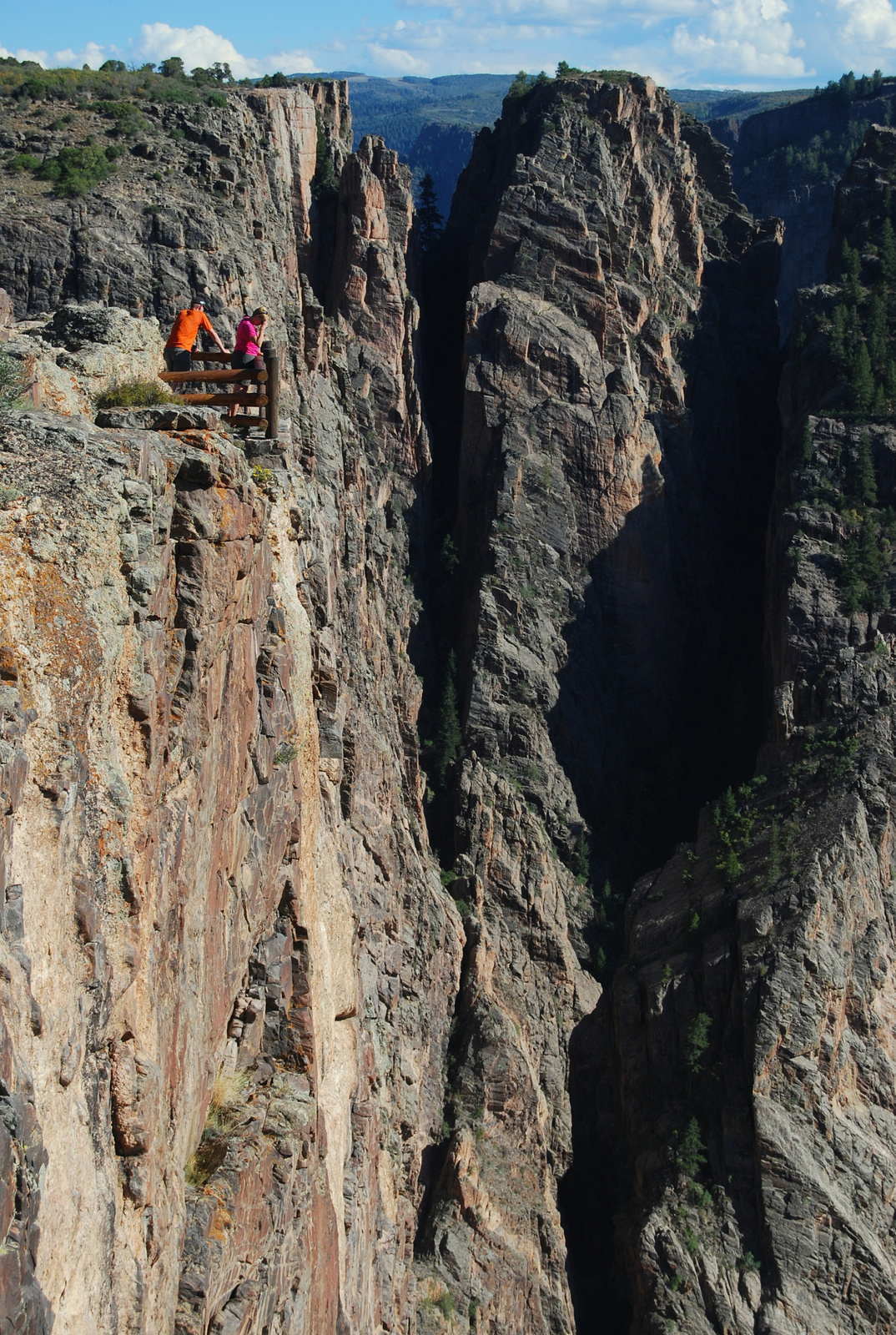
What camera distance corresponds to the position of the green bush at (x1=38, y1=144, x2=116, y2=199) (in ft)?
182

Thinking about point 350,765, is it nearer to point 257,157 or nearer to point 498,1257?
point 498,1257

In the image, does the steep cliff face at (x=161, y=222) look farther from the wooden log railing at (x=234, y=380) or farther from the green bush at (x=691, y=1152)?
the green bush at (x=691, y=1152)

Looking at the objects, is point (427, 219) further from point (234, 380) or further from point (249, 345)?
point (234, 380)

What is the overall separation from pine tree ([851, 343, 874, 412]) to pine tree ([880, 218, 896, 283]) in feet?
28.4

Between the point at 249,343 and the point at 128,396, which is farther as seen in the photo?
the point at 249,343

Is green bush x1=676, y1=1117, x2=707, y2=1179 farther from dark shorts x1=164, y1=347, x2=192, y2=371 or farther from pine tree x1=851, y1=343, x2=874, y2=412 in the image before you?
pine tree x1=851, y1=343, x2=874, y2=412

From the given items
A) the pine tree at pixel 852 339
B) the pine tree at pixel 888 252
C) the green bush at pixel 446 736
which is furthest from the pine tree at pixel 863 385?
the green bush at pixel 446 736

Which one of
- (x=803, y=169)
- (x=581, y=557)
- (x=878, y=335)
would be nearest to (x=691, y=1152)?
(x=581, y=557)

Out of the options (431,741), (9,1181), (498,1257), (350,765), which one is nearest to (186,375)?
(9,1181)

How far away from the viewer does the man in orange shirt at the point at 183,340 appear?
75.2 ft

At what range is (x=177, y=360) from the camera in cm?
2311

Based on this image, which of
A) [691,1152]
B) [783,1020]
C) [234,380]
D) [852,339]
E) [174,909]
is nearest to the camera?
[174,909]

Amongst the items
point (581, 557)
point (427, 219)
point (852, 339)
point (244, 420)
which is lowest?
point (244, 420)

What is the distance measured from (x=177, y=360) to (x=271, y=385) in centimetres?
182
